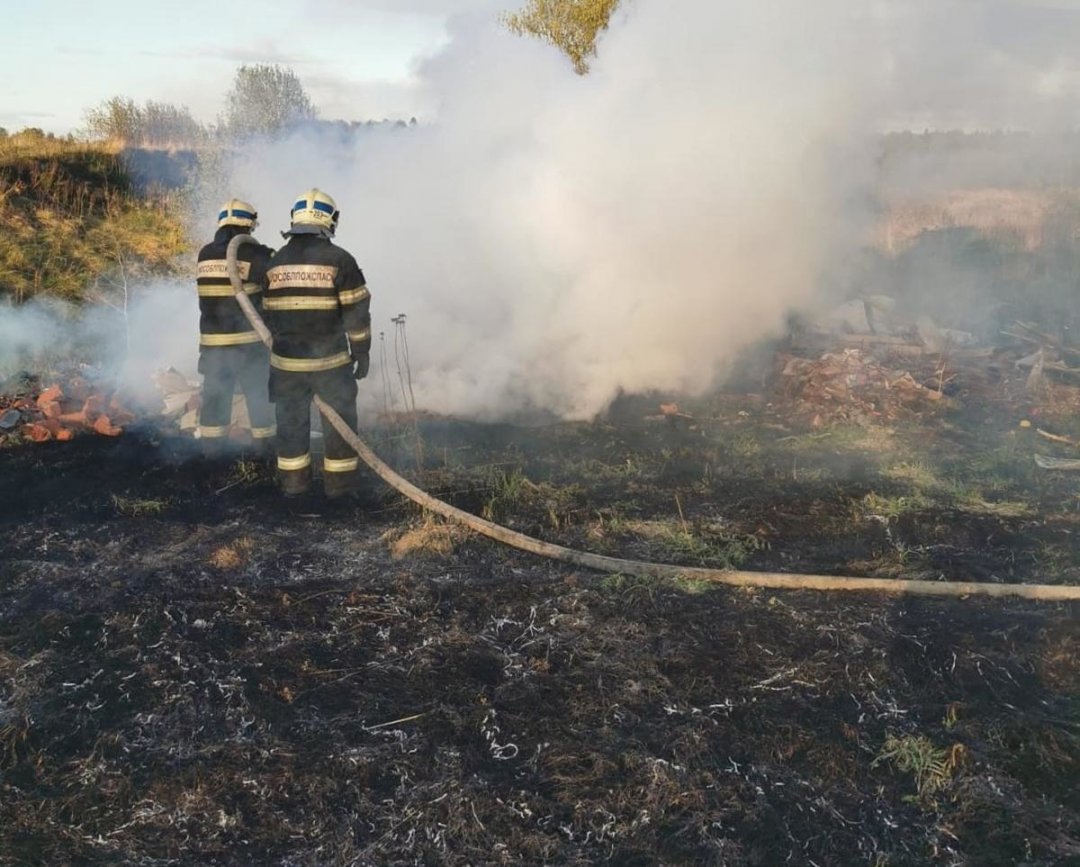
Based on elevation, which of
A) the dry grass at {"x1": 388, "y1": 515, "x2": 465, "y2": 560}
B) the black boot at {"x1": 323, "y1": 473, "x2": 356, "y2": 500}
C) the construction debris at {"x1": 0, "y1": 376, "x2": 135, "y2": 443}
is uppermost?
the construction debris at {"x1": 0, "y1": 376, "x2": 135, "y2": 443}

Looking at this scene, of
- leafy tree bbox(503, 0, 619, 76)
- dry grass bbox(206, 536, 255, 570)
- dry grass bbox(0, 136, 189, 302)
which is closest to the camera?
dry grass bbox(206, 536, 255, 570)

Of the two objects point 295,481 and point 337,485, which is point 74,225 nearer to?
point 295,481

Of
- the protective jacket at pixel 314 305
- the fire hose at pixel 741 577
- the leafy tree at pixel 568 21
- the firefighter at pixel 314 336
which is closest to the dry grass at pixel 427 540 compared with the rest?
the fire hose at pixel 741 577

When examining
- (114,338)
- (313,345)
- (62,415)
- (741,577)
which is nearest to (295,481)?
(313,345)

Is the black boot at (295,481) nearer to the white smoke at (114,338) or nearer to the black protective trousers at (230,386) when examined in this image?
the black protective trousers at (230,386)

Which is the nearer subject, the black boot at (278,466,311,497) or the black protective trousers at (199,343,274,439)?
the black boot at (278,466,311,497)

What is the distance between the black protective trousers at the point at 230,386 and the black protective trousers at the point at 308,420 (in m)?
1.09

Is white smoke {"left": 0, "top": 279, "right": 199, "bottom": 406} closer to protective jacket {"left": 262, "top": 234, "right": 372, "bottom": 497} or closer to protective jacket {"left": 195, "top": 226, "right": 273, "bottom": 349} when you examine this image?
protective jacket {"left": 195, "top": 226, "right": 273, "bottom": 349}

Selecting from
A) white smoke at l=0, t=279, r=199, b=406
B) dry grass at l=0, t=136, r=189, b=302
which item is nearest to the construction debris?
white smoke at l=0, t=279, r=199, b=406

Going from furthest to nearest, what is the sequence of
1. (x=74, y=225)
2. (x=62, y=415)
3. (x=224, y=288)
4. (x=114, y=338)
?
(x=74, y=225), (x=114, y=338), (x=62, y=415), (x=224, y=288)

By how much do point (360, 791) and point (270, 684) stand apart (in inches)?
35.3

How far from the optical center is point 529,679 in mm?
3723

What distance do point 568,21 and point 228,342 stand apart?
14.8 m

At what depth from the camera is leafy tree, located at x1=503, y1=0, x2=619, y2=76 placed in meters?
18.1
